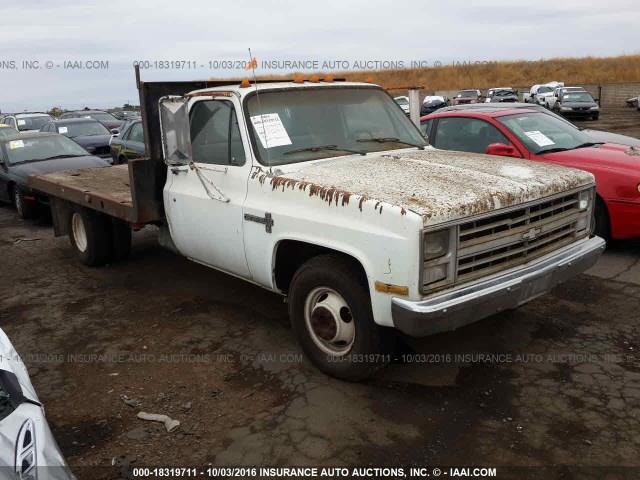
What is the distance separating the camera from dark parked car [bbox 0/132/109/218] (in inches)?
392

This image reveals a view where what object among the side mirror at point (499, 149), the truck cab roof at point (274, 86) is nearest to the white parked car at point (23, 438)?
the truck cab roof at point (274, 86)

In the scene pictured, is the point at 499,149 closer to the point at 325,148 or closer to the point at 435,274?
the point at 325,148

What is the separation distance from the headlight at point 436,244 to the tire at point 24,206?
852 centimetres

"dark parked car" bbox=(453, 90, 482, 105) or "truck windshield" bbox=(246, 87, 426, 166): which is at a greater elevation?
"truck windshield" bbox=(246, 87, 426, 166)

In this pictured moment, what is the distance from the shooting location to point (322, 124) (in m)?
4.73

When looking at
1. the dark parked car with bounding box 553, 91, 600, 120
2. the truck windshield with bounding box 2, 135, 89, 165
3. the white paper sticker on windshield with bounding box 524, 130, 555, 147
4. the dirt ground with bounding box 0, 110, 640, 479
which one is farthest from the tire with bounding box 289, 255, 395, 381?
the dark parked car with bounding box 553, 91, 600, 120

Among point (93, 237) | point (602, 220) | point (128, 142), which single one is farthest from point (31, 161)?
point (602, 220)

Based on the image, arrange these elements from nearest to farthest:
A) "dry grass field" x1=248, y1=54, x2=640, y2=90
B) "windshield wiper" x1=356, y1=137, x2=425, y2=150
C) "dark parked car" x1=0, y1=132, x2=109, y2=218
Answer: "windshield wiper" x1=356, y1=137, x2=425, y2=150, "dark parked car" x1=0, y1=132, x2=109, y2=218, "dry grass field" x1=248, y1=54, x2=640, y2=90

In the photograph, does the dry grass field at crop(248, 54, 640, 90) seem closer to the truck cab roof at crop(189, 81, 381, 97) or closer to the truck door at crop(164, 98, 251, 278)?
the truck cab roof at crop(189, 81, 381, 97)

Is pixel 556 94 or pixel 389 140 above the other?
pixel 389 140

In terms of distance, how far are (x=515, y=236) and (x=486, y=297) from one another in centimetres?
51

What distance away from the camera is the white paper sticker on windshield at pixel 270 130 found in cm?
444

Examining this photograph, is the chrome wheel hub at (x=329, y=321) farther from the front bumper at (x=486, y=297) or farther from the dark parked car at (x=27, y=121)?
the dark parked car at (x=27, y=121)

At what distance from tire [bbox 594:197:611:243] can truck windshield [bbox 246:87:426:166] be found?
2311mm
